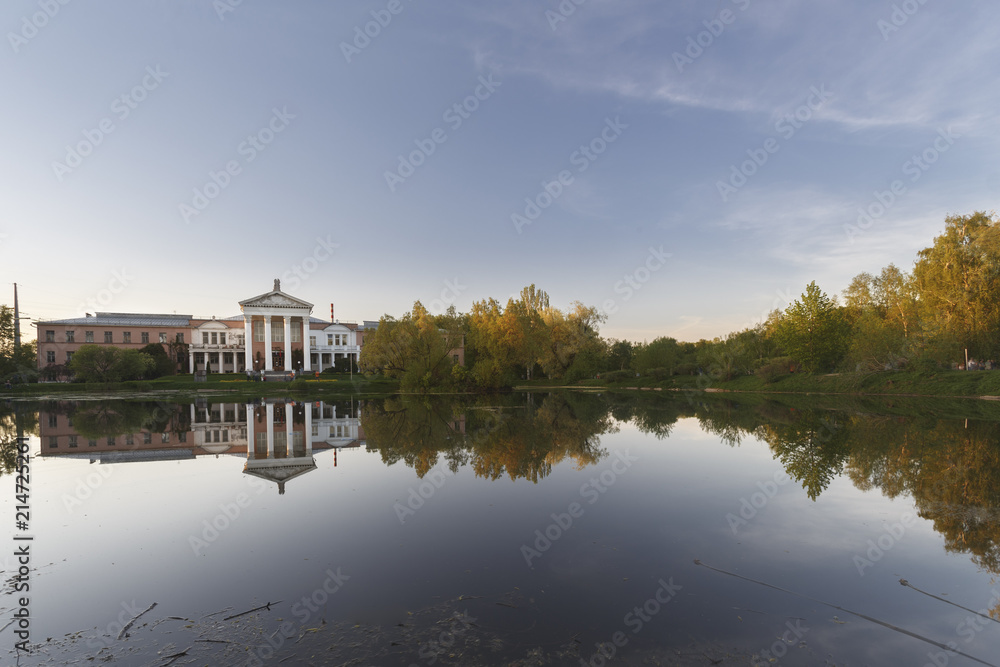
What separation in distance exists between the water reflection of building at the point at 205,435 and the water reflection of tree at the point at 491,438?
5.68 ft

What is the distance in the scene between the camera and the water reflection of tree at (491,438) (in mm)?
14266

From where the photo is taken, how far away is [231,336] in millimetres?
88312

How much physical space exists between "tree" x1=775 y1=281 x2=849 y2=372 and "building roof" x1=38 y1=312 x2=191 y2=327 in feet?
309

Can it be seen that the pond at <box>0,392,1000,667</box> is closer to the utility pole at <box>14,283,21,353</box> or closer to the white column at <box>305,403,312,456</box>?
the white column at <box>305,403,312,456</box>

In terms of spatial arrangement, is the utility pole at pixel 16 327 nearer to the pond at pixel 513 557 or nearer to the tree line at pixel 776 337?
the tree line at pixel 776 337

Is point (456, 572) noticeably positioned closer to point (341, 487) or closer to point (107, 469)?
point (341, 487)

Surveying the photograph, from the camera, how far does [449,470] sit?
13328 millimetres

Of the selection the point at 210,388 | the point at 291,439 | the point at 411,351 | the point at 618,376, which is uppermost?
the point at 411,351

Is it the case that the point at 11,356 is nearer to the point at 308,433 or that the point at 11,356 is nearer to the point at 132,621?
the point at 308,433

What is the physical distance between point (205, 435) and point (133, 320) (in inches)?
3350

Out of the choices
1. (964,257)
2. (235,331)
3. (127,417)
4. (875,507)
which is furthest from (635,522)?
(235,331)

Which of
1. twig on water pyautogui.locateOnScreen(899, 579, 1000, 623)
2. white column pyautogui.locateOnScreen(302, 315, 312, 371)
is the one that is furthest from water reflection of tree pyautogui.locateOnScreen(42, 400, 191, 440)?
white column pyautogui.locateOnScreen(302, 315, 312, 371)

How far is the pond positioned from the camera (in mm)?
4980

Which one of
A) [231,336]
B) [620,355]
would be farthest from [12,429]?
[231,336]
